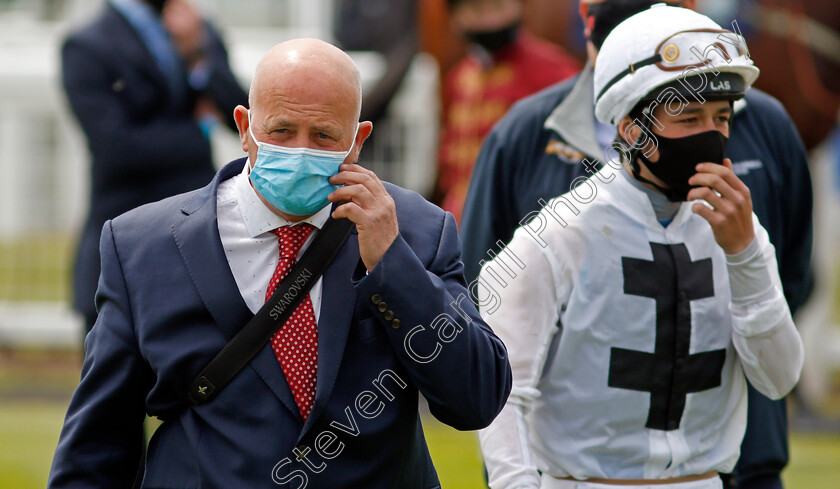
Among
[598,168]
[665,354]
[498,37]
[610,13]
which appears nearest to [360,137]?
[665,354]

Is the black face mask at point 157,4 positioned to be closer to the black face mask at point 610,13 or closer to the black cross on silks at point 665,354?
the black face mask at point 610,13

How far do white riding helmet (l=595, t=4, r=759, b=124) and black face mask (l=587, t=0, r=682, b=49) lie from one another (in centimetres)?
54

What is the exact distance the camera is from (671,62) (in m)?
3.02

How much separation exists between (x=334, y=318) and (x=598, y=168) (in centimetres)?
135

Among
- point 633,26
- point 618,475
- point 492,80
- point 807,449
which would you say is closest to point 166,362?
point 618,475

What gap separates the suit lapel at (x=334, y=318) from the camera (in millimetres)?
2602

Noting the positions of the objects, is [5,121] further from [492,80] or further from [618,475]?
[618,475]

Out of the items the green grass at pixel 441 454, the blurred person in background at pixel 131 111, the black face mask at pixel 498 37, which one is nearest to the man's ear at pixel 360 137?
the blurred person in background at pixel 131 111

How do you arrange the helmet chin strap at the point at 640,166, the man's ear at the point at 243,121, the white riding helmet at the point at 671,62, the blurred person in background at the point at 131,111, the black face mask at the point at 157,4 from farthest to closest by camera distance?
the black face mask at the point at 157,4 < the blurred person in background at the point at 131,111 < the helmet chin strap at the point at 640,166 < the white riding helmet at the point at 671,62 < the man's ear at the point at 243,121

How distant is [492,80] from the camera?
6.15 m

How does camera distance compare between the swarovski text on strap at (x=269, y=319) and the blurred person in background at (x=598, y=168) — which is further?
the blurred person in background at (x=598, y=168)

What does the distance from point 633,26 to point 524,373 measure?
91 centimetres

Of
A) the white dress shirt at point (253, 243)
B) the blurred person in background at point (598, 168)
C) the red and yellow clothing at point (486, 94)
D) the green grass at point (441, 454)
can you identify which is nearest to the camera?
the white dress shirt at point (253, 243)

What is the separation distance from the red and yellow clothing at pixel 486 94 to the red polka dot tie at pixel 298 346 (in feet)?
10.8
